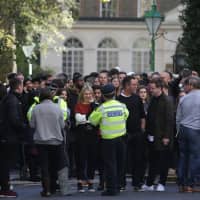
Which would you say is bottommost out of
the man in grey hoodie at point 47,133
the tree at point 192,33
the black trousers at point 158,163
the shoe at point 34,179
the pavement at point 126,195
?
the shoe at point 34,179

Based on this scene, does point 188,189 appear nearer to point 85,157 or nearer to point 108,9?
point 85,157

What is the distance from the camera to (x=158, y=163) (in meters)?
15.0

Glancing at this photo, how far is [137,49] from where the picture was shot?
54344mm

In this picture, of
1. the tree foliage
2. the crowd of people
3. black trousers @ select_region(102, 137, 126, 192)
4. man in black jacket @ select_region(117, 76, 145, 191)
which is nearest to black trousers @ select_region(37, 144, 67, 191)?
the crowd of people

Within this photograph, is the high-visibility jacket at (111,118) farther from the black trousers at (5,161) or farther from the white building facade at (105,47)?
the white building facade at (105,47)

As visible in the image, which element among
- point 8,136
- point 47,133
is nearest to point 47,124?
point 47,133

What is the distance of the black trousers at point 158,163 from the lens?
14828 millimetres

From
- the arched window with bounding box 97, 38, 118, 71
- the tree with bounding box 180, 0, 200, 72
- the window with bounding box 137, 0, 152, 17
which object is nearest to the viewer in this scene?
the tree with bounding box 180, 0, 200, 72

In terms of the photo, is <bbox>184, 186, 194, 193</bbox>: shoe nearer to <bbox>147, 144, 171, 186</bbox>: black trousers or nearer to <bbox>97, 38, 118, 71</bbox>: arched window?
<bbox>147, 144, 171, 186</bbox>: black trousers

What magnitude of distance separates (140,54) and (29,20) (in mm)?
17685

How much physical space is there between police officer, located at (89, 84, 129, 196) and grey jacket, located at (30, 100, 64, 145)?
0.66 m

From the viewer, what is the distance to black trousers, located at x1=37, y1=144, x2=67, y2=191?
46.7 ft

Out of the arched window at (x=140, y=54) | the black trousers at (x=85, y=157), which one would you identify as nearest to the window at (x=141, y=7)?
the arched window at (x=140, y=54)

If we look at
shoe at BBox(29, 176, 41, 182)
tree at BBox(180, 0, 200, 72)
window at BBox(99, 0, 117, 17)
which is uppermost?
window at BBox(99, 0, 117, 17)
